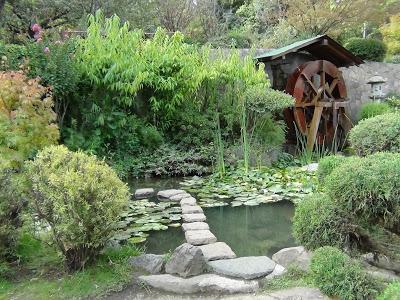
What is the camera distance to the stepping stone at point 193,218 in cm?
354

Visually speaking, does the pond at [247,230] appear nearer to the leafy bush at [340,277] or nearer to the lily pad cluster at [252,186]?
the lily pad cluster at [252,186]

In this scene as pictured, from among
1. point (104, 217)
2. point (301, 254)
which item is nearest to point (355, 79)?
point (301, 254)

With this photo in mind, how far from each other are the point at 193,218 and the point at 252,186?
5.16 feet

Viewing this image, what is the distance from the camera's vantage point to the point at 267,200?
171 inches

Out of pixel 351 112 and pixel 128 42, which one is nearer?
pixel 128 42

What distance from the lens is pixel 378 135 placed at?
3.65m

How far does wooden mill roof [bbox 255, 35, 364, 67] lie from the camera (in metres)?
7.43

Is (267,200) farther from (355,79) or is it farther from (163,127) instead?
(355,79)

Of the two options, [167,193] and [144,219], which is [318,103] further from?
[144,219]

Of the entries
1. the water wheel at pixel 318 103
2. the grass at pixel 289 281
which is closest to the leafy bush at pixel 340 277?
the grass at pixel 289 281

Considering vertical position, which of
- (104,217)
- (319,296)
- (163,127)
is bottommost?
(319,296)

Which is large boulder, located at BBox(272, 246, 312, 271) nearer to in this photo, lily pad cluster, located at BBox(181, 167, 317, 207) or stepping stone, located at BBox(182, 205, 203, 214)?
stepping stone, located at BBox(182, 205, 203, 214)

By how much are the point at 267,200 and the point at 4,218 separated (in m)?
2.73

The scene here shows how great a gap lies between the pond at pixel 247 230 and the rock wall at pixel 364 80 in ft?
19.9
